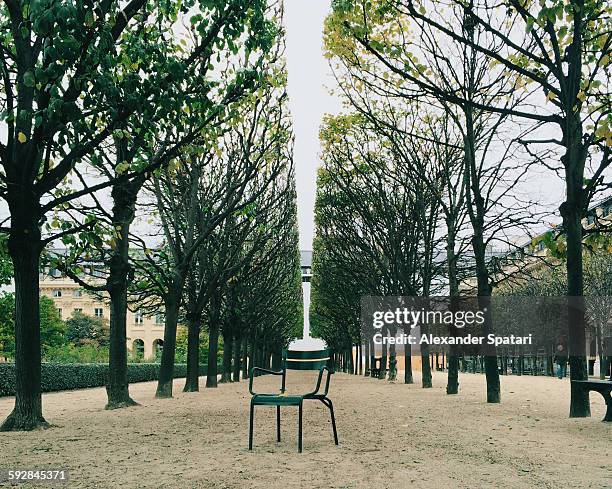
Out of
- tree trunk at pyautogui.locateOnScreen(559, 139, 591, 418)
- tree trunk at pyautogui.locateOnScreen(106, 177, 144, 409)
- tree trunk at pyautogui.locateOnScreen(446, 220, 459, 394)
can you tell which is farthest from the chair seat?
tree trunk at pyautogui.locateOnScreen(446, 220, 459, 394)

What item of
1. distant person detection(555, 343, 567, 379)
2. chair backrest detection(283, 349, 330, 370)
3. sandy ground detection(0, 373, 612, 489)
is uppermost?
chair backrest detection(283, 349, 330, 370)

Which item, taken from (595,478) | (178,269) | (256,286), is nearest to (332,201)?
(256,286)

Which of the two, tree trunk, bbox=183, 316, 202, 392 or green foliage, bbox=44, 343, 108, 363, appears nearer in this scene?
tree trunk, bbox=183, 316, 202, 392

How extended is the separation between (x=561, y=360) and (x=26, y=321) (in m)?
37.9

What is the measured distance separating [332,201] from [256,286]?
23.1ft

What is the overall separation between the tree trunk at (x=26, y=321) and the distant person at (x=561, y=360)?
115ft

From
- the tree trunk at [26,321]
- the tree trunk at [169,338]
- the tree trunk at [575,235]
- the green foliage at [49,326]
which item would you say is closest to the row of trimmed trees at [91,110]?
the tree trunk at [26,321]

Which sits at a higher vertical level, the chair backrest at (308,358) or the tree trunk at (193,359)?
the chair backrest at (308,358)

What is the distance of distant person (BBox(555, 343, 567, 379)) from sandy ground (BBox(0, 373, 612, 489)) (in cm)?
2940

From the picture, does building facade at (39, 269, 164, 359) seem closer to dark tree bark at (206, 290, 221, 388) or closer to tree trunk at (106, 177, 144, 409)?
dark tree bark at (206, 290, 221, 388)

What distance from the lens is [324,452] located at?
6852 millimetres

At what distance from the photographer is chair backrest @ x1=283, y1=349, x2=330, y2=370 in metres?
7.66

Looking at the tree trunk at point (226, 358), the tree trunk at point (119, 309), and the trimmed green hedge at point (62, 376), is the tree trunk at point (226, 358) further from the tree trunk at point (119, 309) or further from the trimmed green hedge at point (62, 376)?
the tree trunk at point (119, 309)

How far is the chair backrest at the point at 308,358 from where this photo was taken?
25.1ft
